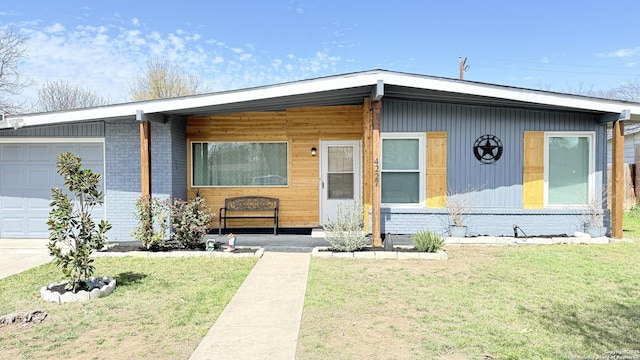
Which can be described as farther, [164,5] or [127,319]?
[164,5]

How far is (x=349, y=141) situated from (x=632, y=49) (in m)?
26.8

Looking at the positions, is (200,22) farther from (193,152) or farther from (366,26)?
(193,152)

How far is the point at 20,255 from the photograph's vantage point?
247 inches

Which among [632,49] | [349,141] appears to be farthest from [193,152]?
[632,49]

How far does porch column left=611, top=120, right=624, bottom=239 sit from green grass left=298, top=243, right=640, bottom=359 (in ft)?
4.53

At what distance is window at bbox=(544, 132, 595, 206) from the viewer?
7527mm

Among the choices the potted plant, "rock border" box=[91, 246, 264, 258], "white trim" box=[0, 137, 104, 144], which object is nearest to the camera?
"rock border" box=[91, 246, 264, 258]

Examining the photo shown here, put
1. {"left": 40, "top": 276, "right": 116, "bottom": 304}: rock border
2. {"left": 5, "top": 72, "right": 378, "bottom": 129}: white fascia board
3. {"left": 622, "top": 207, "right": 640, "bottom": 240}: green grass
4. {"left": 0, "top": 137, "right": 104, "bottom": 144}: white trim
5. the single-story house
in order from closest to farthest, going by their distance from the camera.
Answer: {"left": 40, "top": 276, "right": 116, "bottom": 304}: rock border < {"left": 5, "top": 72, "right": 378, "bottom": 129}: white fascia board < the single-story house < {"left": 0, "top": 137, "right": 104, "bottom": 144}: white trim < {"left": 622, "top": 207, "right": 640, "bottom": 240}: green grass

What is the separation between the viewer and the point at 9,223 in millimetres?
7695

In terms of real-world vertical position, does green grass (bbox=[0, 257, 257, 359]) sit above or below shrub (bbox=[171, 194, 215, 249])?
below

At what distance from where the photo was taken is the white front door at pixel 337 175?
848 cm

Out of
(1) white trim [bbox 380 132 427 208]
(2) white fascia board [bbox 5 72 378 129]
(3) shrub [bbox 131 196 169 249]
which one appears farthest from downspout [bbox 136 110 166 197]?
(1) white trim [bbox 380 132 427 208]

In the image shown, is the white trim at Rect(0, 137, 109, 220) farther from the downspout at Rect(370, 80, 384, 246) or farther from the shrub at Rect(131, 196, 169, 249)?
the downspout at Rect(370, 80, 384, 246)

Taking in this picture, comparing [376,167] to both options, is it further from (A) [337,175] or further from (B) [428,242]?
(A) [337,175]
